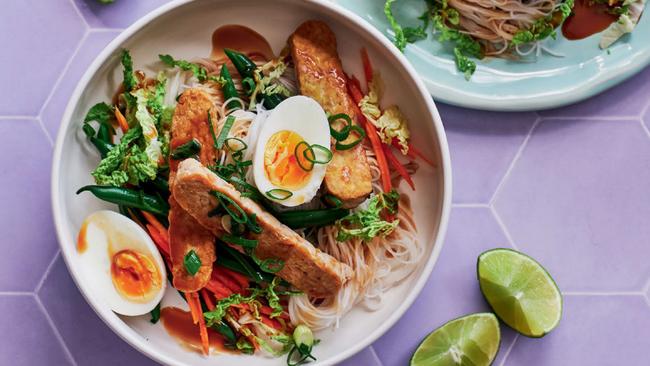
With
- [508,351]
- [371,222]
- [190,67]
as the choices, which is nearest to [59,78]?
[190,67]

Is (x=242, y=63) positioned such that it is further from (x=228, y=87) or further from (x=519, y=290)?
(x=519, y=290)

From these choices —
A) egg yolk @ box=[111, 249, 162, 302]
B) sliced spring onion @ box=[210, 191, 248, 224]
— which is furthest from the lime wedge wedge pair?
egg yolk @ box=[111, 249, 162, 302]

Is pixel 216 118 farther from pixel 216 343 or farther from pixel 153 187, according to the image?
pixel 216 343

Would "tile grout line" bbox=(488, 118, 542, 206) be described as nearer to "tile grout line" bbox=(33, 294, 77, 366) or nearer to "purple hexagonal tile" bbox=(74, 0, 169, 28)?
"purple hexagonal tile" bbox=(74, 0, 169, 28)

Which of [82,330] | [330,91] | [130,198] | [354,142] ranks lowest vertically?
[82,330]

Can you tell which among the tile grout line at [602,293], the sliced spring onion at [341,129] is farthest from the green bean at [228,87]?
the tile grout line at [602,293]

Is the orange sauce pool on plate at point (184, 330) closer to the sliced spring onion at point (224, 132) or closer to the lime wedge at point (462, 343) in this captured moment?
the sliced spring onion at point (224, 132)

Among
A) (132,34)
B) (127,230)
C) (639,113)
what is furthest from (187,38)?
(639,113)

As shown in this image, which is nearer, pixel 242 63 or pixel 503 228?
pixel 242 63
